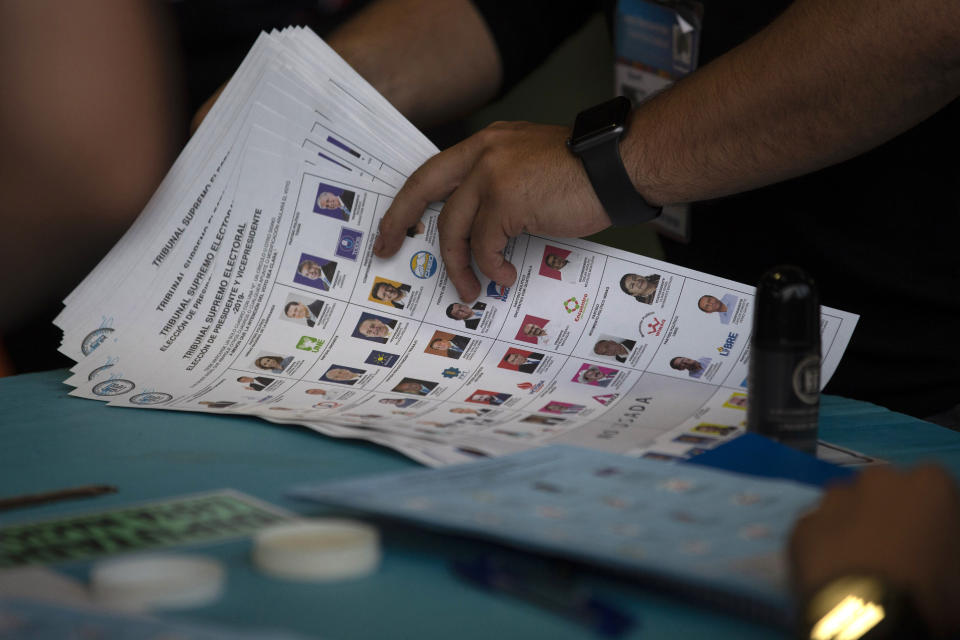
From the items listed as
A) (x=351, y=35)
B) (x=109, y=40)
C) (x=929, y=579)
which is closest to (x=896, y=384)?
(x=929, y=579)

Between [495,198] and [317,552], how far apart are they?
544 millimetres

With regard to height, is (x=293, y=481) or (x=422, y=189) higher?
(x=422, y=189)

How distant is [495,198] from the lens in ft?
2.99

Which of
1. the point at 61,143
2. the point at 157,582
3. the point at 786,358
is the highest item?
the point at 61,143

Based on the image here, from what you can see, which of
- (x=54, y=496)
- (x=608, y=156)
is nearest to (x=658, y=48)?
(x=608, y=156)

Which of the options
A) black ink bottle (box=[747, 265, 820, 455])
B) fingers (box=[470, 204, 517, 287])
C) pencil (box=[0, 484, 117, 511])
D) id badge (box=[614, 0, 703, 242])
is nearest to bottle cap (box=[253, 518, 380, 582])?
pencil (box=[0, 484, 117, 511])

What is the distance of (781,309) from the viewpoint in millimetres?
628

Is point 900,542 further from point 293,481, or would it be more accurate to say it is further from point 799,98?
point 799,98

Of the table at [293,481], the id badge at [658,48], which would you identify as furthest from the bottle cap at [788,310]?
the id badge at [658,48]

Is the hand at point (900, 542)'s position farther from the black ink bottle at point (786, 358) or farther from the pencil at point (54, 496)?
the pencil at point (54, 496)

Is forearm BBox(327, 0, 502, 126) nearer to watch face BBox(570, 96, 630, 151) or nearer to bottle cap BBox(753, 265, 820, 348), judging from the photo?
watch face BBox(570, 96, 630, 151)

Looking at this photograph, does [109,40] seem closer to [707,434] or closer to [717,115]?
[717,115]

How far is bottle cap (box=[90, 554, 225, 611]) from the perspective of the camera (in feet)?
1.31

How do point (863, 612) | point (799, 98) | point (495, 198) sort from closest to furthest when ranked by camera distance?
point (863, 612)
point (799, 98)
point (495, 198)
